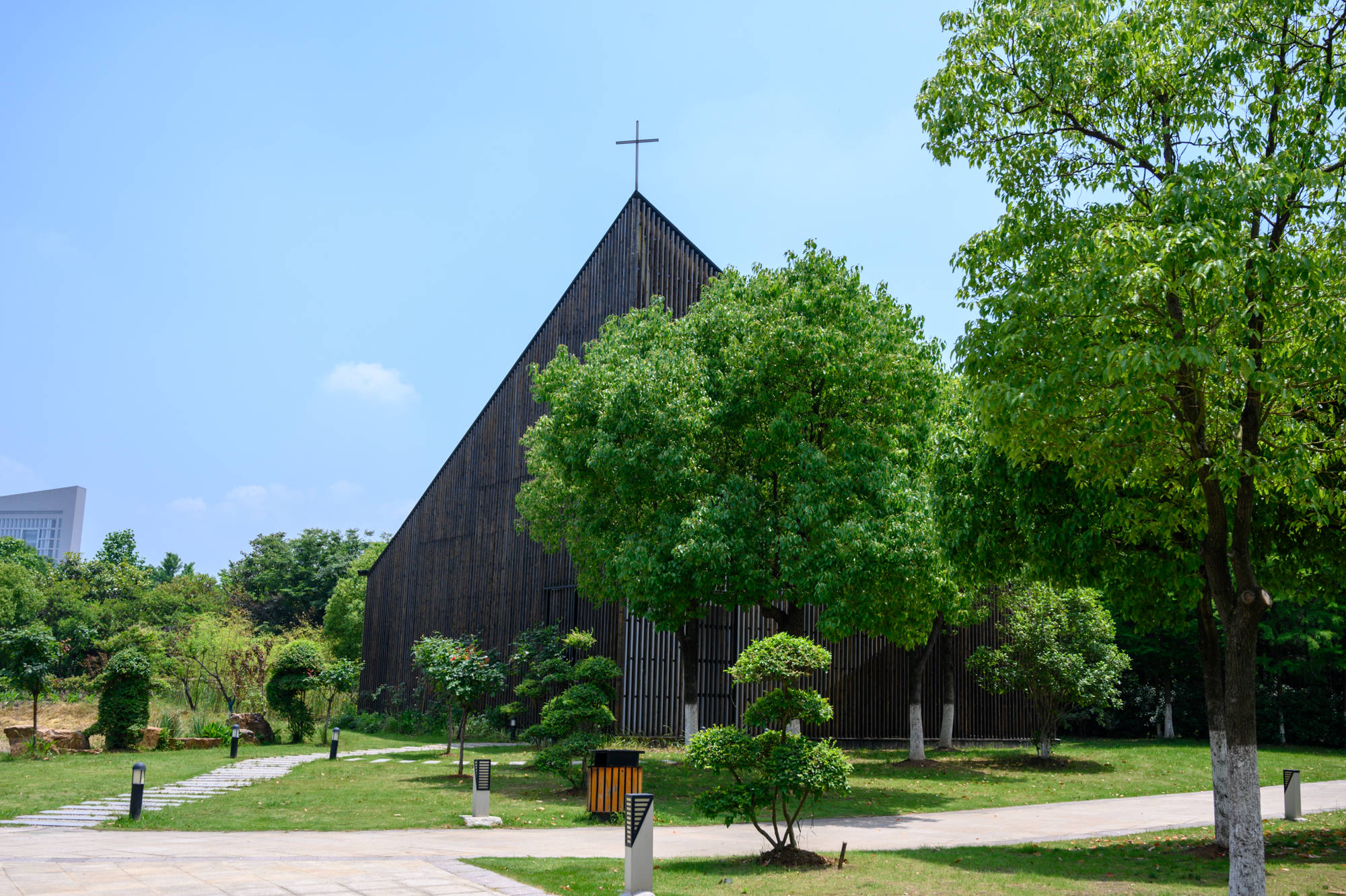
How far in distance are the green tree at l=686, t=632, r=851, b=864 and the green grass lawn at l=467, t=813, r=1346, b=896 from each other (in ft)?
2.02

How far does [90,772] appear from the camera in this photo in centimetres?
1595

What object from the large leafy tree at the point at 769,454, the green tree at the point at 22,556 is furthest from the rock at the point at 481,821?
the green tree at the point at 22,556

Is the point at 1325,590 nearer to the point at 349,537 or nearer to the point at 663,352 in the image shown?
the point at 663,352

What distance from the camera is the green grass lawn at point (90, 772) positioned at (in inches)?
512

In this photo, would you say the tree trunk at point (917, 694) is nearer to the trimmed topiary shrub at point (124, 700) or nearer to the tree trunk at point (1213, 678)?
the tree trunk at point (1213, 678)

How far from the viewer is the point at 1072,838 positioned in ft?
37.6

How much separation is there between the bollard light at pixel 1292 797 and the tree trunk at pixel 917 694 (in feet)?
25.0

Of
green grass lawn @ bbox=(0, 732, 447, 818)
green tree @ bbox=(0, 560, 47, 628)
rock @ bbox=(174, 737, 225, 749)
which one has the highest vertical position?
green tree @ bbox=(0, 560, 47, 628)

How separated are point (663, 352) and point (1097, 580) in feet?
29.1

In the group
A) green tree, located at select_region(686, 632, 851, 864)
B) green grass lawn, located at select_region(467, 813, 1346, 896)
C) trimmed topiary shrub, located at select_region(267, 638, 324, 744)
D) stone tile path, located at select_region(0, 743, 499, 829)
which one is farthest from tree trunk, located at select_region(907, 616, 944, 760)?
trimmed topiary shrub, located at select_region(267, 638, 324, 744)

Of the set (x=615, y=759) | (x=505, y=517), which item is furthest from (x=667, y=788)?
(x=505, y=517)

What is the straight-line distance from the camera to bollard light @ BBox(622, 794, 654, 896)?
773 centimetres

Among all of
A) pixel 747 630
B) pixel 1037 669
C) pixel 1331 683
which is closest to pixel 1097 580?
pixel 1037 669

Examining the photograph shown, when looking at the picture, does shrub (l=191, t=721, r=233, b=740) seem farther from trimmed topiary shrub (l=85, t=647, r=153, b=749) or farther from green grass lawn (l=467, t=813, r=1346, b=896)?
green grass lawn (l=467, t=813, r=1346, b=896)
